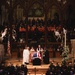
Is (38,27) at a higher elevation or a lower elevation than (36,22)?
lower

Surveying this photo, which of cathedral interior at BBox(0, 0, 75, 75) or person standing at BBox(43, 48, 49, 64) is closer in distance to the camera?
person standing at BBox(43, 48, 49, 64)

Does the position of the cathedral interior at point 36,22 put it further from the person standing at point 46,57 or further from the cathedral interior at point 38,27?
the person standing at point 46,57

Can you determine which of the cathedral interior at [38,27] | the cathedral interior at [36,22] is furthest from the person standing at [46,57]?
the cathedral interior at [36,22]

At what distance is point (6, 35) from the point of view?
29203 millimetres

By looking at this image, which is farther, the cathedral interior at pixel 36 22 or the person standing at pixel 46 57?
the cathedral interior at pixel 36 22

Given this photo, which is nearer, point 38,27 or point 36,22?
point 38,27

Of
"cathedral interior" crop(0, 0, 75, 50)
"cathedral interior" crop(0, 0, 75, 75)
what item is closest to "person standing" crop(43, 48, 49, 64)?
"cathedral interior" crop(0, 0, 75, 75)

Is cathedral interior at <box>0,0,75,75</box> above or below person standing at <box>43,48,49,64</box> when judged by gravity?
above

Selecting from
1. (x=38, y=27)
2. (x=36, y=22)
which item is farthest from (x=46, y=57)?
(x=36, y=22)

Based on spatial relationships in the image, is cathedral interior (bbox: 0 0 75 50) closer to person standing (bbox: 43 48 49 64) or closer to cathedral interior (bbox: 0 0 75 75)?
cathedral interior (bbox: 0 0 75 75)

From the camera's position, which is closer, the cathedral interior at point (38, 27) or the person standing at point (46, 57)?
the person standing at point (46, 57)

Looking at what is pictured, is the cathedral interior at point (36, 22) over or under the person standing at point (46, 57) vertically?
over

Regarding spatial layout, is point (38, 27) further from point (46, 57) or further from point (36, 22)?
point (46, 57)

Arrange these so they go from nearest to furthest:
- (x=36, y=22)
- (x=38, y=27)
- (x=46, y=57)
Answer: (x=46, y=57) < (x=38, y=27) < (x=36, y=22)
